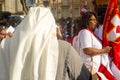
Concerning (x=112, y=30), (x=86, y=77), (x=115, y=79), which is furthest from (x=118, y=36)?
(x=86, y=77)

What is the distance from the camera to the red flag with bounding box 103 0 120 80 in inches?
269

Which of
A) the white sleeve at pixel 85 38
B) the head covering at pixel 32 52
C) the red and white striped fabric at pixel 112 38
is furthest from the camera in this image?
the red and white striped fabric at pixel 112 38

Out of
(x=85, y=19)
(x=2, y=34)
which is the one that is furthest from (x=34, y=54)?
(x=2, y=34)


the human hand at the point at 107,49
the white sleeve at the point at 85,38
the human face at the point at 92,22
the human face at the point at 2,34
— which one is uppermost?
the human face at the point at 92,22

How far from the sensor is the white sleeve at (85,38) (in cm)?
632

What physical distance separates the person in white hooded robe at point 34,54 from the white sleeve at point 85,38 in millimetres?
2226

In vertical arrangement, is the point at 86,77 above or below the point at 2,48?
below

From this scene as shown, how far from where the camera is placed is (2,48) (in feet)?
13.3

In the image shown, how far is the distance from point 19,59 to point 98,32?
10.6 ft

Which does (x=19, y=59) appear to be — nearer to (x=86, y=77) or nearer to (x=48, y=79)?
(x=48, y=79)

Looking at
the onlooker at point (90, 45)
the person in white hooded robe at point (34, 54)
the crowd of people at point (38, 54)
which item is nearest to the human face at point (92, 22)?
the onlooker at point (90, 45)

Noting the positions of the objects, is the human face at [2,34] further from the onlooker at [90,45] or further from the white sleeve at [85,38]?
the white sleeve at [85,38]

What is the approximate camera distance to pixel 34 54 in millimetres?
3945

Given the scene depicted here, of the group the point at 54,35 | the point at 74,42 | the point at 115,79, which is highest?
the point at 54,35
